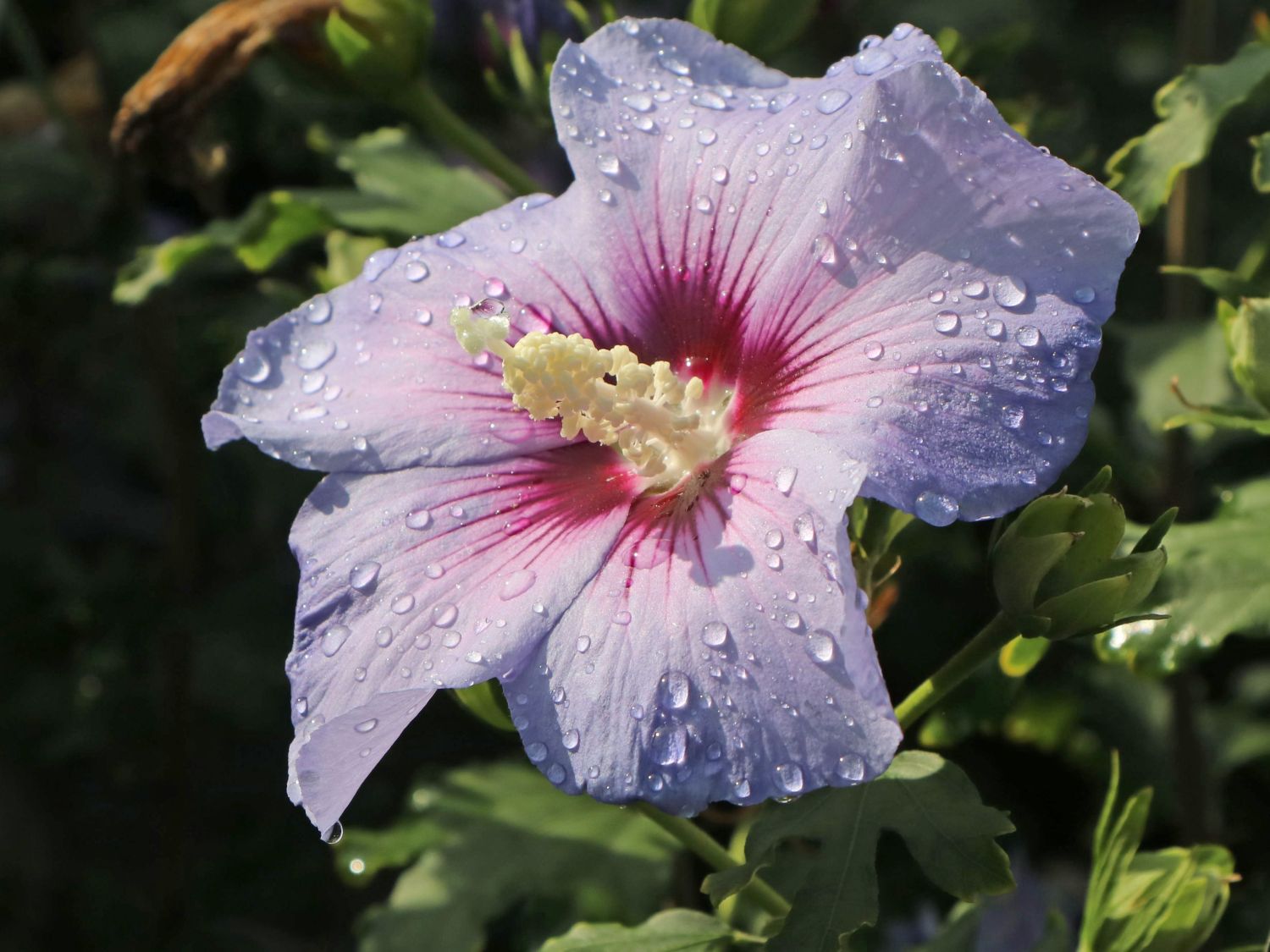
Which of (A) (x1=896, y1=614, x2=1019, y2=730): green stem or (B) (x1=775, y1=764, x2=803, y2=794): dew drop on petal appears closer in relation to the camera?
(B) (x1=775, y1=764, x2=803, y2=794): dew drop on petal

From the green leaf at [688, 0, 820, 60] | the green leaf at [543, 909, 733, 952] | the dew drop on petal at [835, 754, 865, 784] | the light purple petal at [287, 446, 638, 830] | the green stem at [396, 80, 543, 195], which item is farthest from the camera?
the green stem at [396, 80, 543, 195]

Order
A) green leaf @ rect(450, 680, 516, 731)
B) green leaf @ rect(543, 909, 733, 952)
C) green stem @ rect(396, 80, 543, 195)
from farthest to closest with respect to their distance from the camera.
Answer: green stem @ rect(396, 80, 543, 195) → green leaf @ rect(543, 909, 733, 952) → green leaf @ rect(450, 680, 516, 731)

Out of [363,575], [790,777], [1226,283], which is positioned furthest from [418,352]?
[1226,283]

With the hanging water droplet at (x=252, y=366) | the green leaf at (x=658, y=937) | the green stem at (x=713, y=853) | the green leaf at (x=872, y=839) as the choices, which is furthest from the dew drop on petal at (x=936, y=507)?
the hanging water droplet at (x=252, y=366)

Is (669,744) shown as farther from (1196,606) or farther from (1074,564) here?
(1196,606)

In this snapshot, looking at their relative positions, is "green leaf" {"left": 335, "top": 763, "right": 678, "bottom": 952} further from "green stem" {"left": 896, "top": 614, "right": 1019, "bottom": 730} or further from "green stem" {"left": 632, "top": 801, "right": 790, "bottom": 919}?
"green stem" {"left": 896, "top": 614, "right": 1019, "bottom": 730}

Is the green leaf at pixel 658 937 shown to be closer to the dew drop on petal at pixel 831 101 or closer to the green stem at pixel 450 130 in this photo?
the dew drop on petal at pixel 831 101

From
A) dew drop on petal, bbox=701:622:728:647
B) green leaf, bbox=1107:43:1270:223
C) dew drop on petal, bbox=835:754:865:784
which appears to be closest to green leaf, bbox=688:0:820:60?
green leaf, bbox=1107:43:1270:223

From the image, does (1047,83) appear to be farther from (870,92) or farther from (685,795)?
(685,795)
